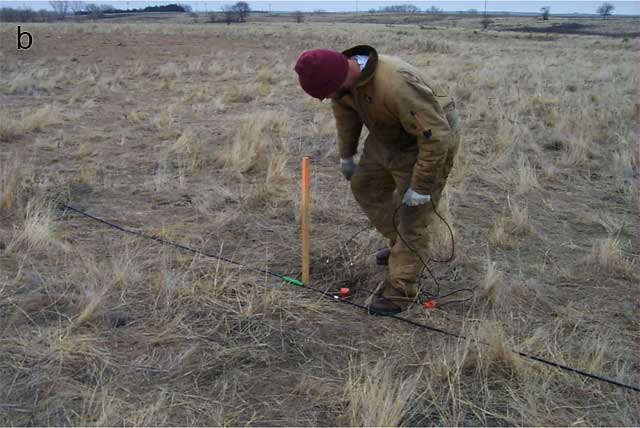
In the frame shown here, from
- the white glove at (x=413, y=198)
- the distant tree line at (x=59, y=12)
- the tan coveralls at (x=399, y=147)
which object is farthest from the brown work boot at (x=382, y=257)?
the distant tree line at (x=59, y=12)

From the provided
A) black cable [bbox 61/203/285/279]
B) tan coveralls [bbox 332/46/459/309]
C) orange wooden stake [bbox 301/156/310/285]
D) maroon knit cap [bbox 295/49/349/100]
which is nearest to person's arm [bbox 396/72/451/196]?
tan coveralls [bbox 332/46/459/309]

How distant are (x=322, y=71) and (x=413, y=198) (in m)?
0.84

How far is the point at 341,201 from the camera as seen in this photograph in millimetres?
5199

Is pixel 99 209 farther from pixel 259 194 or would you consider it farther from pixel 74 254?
pixel 259 194

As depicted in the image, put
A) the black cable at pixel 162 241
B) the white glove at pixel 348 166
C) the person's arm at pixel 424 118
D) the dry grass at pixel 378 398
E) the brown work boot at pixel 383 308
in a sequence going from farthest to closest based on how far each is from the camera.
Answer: the black cable at pixel 162 241
the white glove at pixel 348 166
the brown work boot at pixel 383 308
the person's arm at pixel 424 118
the dry grass at pixel 378 398

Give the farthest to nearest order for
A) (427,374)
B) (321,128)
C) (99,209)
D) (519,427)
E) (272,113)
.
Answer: (272,113) → (321,128) → (99,209) → (427,374) → (519,427)

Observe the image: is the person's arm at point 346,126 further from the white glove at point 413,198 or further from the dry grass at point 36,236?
the dry grass at point 36,236

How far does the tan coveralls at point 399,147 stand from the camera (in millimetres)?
2861

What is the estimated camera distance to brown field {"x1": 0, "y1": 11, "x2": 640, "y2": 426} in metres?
2.57

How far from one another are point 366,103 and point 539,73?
42.1ft

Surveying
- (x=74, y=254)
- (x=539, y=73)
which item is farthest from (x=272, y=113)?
(x=539, y=73)

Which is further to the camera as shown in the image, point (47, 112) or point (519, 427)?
point (47, 112)

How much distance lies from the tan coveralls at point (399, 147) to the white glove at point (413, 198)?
0.03m

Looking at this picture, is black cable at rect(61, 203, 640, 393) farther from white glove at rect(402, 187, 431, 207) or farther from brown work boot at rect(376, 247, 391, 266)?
white glove at rect(402, 187, 431, 207)
